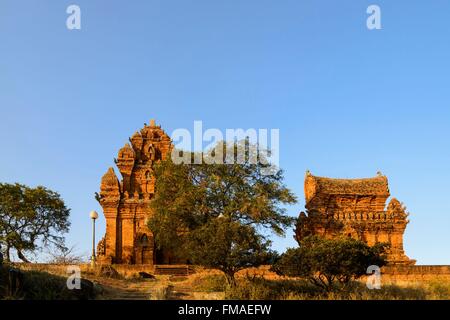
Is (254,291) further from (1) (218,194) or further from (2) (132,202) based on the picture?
(2) (132,202)

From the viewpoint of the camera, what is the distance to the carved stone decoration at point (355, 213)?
3803cm

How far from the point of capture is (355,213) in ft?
129

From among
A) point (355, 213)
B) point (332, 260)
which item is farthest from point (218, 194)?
point (355, 213)

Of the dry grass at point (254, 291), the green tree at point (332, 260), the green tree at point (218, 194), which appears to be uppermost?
the green tree at point (218, 194)

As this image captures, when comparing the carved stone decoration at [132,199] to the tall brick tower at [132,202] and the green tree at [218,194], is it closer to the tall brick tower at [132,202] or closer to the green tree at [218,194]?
the tall brick tower at [132,202]

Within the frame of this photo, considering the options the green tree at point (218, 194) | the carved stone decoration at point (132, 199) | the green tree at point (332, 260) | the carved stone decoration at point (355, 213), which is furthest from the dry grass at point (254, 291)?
the carved stone decoration at point (355, 213)

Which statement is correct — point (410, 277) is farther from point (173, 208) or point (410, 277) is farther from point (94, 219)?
point (94, 219)

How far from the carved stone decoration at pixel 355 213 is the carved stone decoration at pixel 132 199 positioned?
11.5m

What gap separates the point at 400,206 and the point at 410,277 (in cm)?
1105

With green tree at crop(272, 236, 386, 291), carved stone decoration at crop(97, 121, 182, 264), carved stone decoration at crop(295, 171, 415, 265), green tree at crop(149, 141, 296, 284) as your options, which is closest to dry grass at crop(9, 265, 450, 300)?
green tree at crop(272, 236, 386, 291)

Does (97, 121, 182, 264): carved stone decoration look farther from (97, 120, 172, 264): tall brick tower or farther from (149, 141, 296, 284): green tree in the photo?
(149, 141, 296, 284): green tree

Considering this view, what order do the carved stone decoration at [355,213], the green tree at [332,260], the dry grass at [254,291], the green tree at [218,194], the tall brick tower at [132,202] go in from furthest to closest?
1. the carved stone decoration at [355,213]
2. the tall brick tower at [132,202]
3. the green tree at [218,194]
4. the green tree at [332,260]
5. the dry grass at [254,291]
